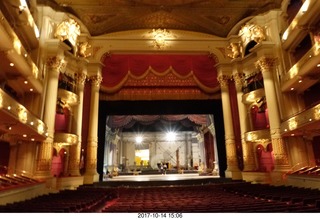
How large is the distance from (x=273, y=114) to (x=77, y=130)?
34.3ft

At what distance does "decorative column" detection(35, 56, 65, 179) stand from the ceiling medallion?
19.8 ft

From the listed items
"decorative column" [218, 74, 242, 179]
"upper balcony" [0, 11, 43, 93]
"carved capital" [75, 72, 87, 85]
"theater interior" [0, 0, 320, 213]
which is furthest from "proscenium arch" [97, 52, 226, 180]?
"upper balcony" [0, 11, 43, 93]

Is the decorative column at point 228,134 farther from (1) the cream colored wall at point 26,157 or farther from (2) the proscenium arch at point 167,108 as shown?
(1) the cream colored wall at point 26,157

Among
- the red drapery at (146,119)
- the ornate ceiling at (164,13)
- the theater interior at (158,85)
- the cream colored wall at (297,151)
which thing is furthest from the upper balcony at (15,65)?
the cream colored wall at (297,151)

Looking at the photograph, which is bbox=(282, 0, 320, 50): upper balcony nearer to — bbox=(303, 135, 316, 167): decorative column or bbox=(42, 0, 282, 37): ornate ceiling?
bbox=(42, 0, 282, 37): ornate ceiling

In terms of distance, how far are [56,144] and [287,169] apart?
37.7 ft

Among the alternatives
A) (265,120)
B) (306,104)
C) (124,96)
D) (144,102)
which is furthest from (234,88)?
(124,96)

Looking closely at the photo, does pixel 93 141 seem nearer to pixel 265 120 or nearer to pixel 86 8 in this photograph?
pixel 86 8

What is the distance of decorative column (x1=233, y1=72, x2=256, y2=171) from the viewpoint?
13.2 metres

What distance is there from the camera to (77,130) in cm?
1259

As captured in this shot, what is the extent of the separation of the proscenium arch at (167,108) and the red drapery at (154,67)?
1.21 metres

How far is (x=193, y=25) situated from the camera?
15.3 metres

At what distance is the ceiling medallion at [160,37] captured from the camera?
15055 millimetres

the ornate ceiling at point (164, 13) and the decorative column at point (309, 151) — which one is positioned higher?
the ornate ceiling at point (164, 13)
